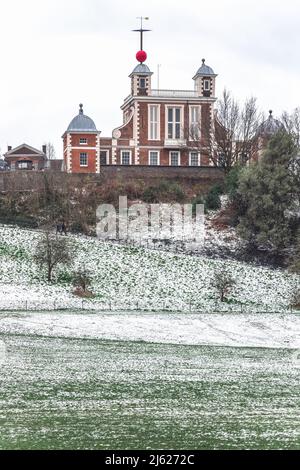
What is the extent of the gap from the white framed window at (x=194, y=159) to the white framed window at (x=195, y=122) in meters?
1.47

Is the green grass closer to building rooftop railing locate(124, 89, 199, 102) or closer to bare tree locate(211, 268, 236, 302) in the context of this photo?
bare tree locate(211, 268, 236, 302)

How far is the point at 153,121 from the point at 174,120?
5.90ft

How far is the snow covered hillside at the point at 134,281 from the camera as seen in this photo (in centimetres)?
4647

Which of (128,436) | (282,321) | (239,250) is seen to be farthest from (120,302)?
(128,436)

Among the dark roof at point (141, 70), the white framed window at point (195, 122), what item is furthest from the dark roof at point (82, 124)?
the white framed window at point (195, 122)

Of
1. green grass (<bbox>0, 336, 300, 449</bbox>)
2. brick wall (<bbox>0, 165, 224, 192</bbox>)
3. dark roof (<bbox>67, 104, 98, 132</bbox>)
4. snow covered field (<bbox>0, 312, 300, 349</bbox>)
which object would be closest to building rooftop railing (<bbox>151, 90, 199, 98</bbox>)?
dark roof (<bbox>67, 104, 98, 132</bbox>)

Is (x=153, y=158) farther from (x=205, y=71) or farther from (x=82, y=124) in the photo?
(x=205, y=71)

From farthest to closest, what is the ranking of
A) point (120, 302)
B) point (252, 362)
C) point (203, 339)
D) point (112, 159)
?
point (112, 159) → point (120, 302) → point (203, 339) → point (252, 362)

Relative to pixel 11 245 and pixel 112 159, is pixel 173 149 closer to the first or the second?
pixel 112 159

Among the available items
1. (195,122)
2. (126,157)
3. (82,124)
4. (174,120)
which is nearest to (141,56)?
(174,120)

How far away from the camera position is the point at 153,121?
259ft

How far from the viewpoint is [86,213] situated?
6350cm

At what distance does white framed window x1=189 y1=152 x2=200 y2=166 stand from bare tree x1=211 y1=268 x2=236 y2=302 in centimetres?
2855
